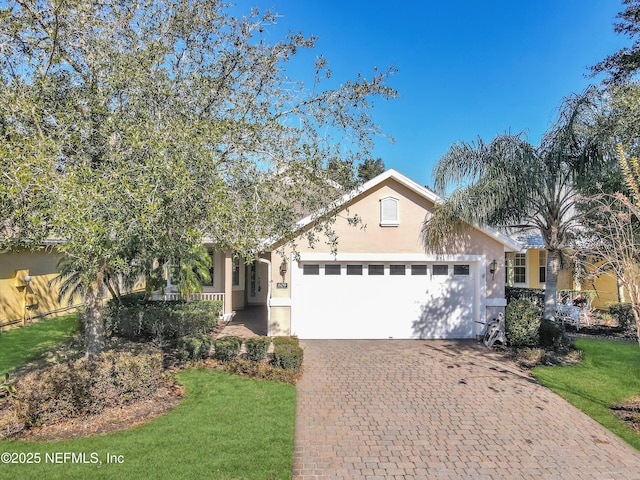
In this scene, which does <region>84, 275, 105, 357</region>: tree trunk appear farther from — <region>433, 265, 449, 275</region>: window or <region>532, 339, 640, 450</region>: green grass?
<region>532, 339, 640, 450</region>: green grass

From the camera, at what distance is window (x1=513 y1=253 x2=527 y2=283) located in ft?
68.2

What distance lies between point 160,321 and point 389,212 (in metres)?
7.90

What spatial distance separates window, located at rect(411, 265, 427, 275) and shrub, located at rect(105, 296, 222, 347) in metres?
6.75

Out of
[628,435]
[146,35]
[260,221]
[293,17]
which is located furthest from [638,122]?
[146,35]

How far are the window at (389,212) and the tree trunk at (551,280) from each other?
4913 mm

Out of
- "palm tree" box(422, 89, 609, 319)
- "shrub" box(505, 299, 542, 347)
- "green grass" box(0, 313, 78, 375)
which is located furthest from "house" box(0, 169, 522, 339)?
"green grass" box(0, 313, 78, 375)

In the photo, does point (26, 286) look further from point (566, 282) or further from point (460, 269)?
point (566, 282)

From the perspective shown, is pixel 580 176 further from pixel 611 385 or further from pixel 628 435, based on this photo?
pixel 628 435

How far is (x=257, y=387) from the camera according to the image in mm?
7773

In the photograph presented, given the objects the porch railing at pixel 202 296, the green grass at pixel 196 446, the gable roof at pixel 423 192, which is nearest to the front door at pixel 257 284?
the porch railing at pixel 202 296

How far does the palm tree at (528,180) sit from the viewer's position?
35.7 feet

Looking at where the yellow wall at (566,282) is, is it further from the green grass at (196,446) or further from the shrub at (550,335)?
the green grass at (196,446)

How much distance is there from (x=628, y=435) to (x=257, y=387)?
6344mm

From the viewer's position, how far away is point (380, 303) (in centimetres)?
1220
